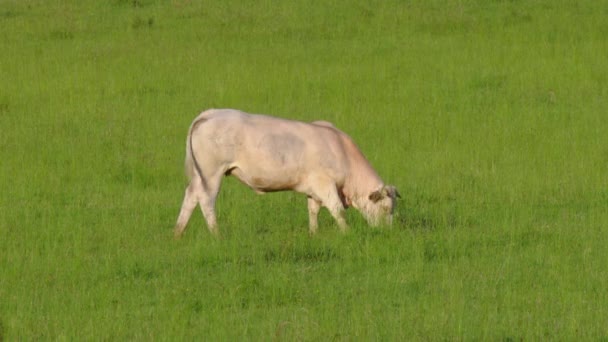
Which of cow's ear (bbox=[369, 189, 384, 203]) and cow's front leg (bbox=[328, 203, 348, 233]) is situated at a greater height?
cow's ear (bbox=[369, 189, 384, 203])

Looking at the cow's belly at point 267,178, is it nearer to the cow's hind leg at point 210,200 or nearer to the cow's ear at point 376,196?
the cow's hind leg at point 210,200

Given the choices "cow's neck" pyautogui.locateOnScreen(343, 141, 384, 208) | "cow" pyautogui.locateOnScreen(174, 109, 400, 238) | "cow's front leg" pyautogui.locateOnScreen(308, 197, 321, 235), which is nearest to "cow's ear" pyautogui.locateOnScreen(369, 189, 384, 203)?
"cow" pyautogui.locateOnScreen(174, 109, 400, 238)

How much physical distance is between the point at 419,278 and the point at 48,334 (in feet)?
9.23

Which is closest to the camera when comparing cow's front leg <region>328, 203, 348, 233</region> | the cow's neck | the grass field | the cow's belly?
the grass field

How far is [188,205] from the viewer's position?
1226 centimetres

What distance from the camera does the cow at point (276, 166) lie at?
12.2 metres

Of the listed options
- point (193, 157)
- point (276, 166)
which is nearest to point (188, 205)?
point (193, 157)

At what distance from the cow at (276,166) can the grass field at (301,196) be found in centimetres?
28

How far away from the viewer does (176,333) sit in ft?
28.2

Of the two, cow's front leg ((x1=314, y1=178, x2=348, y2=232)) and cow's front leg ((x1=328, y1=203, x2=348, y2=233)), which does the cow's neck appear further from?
cow's front leg ((x1=328, y1=203, x2=348, y2=233))

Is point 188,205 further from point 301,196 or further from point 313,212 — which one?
point 301,196

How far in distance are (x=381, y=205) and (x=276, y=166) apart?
971 mm

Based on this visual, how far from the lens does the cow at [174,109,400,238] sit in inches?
480

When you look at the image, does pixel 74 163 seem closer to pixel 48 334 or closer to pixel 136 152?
pixel 136 152
